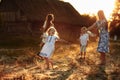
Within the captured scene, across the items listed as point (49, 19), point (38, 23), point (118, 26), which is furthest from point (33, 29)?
point (118, 26)

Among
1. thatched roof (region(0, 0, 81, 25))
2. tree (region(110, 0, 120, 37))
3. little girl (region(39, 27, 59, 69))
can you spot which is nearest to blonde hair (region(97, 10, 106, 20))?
little girl (region(39, 27, 59, 69))

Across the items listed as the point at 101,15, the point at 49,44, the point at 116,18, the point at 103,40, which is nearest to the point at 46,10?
the point at 103,40

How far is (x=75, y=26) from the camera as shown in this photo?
5338cm

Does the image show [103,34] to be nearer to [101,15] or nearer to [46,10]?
[101,15]

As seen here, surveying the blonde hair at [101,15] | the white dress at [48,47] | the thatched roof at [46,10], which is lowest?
the white dress at [48,47]

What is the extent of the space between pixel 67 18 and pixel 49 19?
34.6 metres

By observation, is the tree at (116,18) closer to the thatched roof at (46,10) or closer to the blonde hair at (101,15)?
the thatched roof at (46,10)

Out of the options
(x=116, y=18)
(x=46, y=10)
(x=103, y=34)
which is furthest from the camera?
(x=116, y=18)

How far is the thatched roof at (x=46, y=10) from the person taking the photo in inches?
1647

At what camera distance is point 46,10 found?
45.3 meters

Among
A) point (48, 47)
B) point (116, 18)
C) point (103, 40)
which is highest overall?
point (116, 18)

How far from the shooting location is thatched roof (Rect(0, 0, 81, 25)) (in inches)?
1647

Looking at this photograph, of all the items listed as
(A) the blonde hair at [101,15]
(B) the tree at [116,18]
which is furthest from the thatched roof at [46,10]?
(B) the tree at [116,18]

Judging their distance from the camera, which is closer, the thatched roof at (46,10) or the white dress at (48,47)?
the white dress at (48,47)
